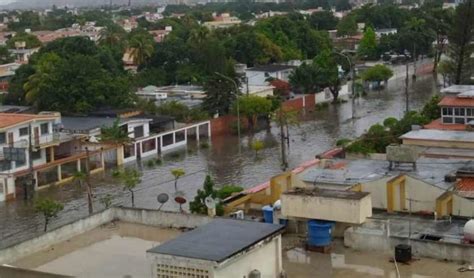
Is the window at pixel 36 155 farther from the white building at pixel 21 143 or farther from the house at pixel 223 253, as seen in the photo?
the house at pixel 223 253

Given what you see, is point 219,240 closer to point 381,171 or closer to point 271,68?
point 381,171

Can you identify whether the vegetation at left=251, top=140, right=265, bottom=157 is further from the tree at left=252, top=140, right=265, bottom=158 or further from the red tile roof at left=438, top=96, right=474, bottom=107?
the red tile roof at left=438, top=96, right=474, bottom=107

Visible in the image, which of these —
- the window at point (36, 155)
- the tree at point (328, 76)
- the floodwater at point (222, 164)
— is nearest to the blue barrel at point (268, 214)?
the floodwater at point (222, 164)

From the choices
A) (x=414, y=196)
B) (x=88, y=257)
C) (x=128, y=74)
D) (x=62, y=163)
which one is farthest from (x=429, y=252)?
(x=128, y=74)

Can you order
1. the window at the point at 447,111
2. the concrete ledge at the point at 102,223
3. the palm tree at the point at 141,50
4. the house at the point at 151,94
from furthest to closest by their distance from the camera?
the palm tree at the point at 141,50 → the house at the point at 151,94 → the window at the point at 447,111 → the concrete ledge at the point at 102,223

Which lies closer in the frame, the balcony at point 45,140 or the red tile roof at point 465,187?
the red tile roof at point 465,187
